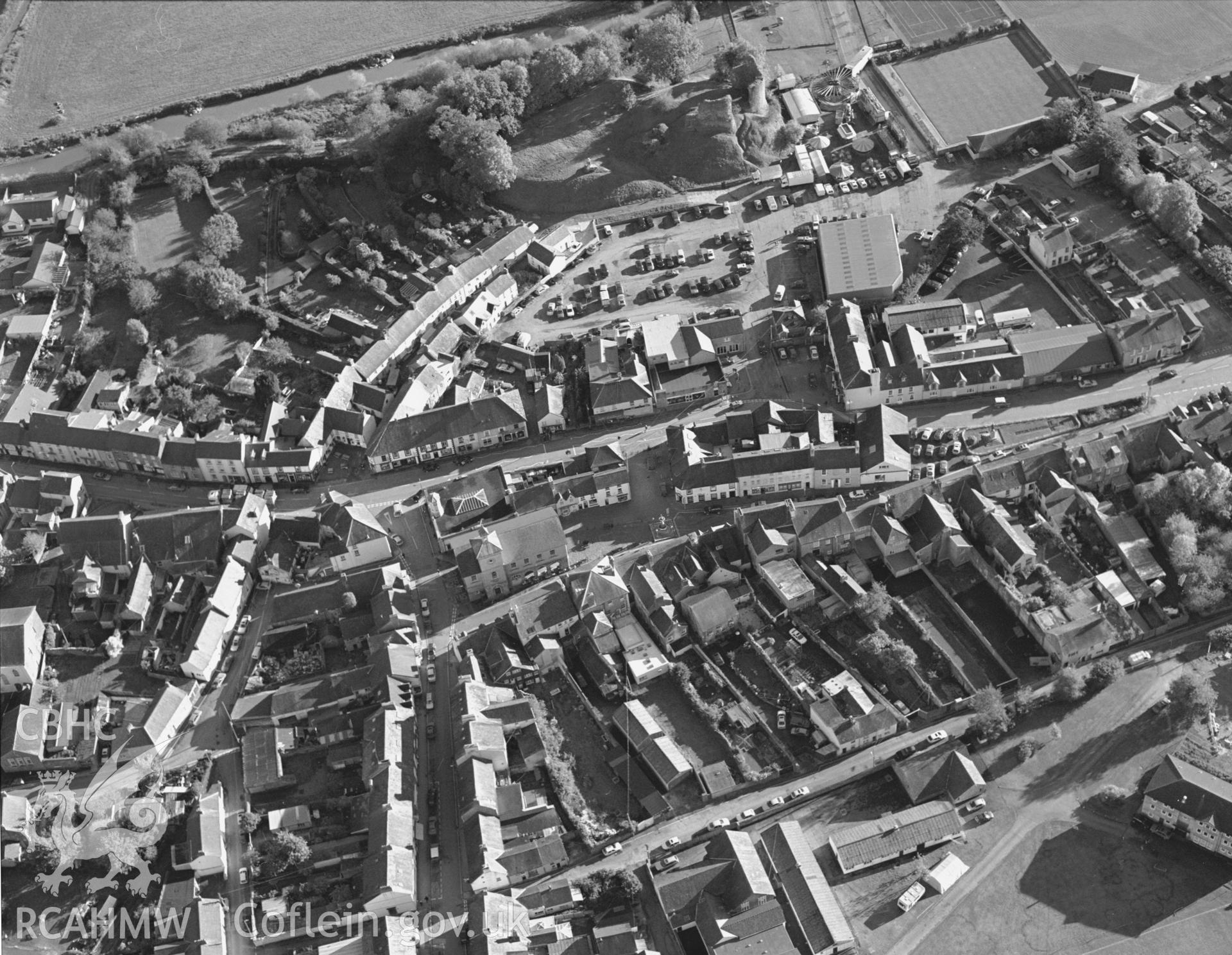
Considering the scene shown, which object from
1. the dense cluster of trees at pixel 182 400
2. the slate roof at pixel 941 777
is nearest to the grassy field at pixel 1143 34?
the slate roof at pixel 941 777

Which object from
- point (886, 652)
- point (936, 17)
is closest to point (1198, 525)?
point (886, 652)

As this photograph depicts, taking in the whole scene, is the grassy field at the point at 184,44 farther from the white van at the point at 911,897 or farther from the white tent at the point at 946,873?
the white van at the point at 911,897

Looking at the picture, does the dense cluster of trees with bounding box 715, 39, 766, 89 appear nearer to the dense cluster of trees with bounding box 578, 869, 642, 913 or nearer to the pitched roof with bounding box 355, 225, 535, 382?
the pitched roof with bounding box 355, 225, 535, 382

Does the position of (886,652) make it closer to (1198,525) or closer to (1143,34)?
(1198,525)

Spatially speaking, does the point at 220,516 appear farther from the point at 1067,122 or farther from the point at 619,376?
the point at 1067,122

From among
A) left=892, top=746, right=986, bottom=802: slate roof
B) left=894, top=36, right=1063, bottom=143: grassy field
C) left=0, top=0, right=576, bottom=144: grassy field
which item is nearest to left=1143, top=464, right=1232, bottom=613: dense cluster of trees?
left=892, top=746, right=986, bottom=802: slate roof
